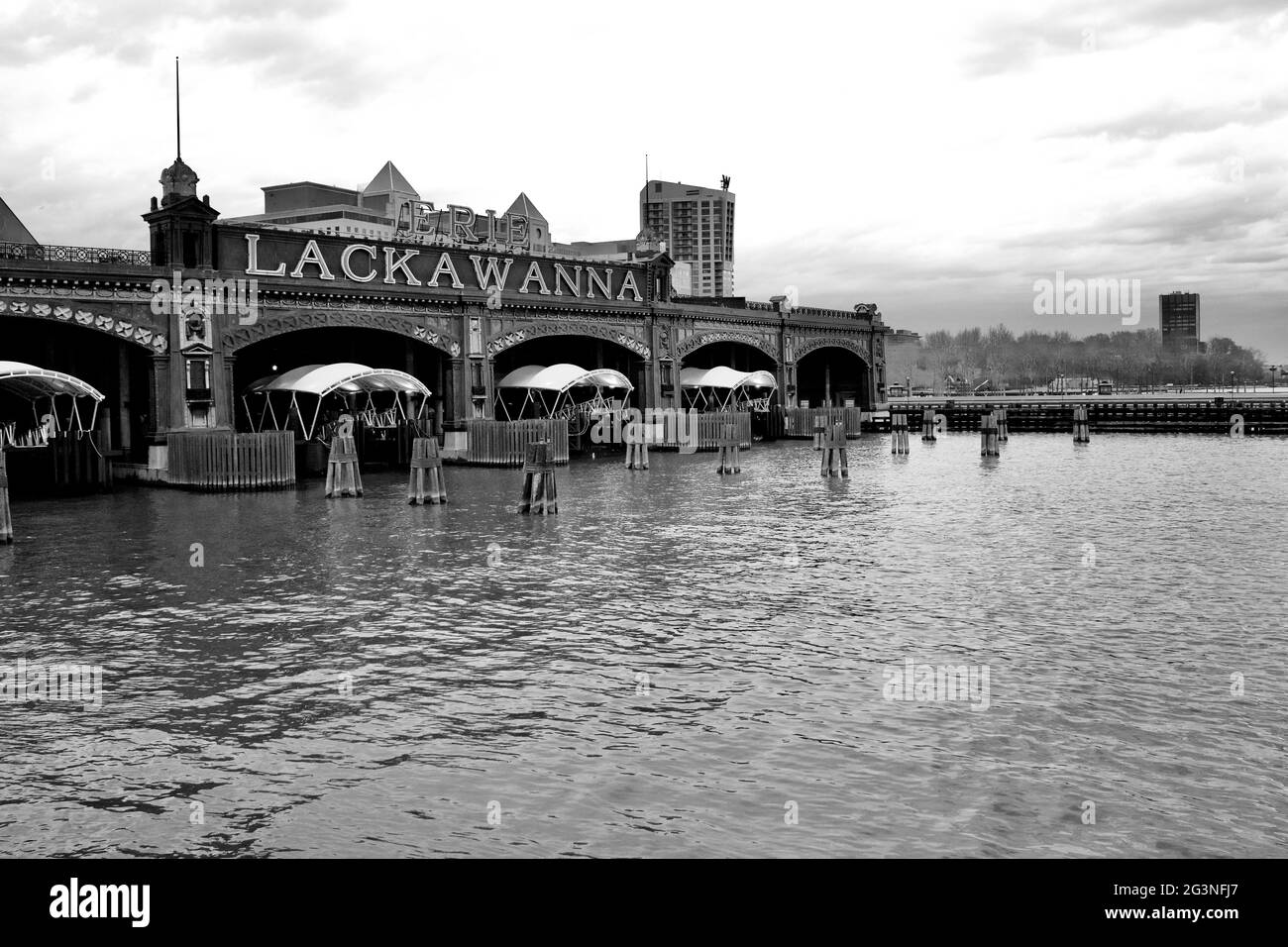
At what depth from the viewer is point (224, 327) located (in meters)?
37.5

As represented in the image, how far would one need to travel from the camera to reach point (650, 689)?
11492 millimetres

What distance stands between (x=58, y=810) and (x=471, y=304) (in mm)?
38785

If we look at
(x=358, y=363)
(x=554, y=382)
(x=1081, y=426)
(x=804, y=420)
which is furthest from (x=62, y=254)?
(x=1081, y=426)

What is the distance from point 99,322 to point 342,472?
10.3 metres

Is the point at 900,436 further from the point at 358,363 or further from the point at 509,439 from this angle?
the point at 358,363

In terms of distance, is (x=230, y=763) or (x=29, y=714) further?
(x=29, y=714)

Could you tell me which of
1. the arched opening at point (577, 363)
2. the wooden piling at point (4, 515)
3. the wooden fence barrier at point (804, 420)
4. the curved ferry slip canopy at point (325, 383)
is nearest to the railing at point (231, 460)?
the curved ferry slip canopy at point (325, 383)

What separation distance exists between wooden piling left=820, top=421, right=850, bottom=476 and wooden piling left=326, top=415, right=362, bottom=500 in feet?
48.2

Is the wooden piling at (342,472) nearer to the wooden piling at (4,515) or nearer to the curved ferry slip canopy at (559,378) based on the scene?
the wooden piling at (4,515)

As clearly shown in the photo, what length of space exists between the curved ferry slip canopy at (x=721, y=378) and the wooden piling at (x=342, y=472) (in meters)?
28.8

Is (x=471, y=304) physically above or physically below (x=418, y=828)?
above

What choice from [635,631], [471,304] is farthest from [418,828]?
[471,304]
